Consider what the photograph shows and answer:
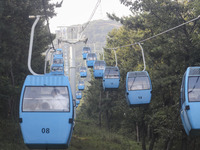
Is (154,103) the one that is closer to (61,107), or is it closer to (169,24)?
(169,24)

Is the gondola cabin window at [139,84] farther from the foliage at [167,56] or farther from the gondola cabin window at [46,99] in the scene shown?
the gondola cabin window at [46,99]

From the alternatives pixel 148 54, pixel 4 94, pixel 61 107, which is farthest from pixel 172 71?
pixel 61 107

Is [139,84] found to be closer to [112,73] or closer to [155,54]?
[112,73]

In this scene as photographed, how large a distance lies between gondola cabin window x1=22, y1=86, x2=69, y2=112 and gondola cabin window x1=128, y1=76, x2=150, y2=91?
7.00 meters

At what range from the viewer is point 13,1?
22.3m

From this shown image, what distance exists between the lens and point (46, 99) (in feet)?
33.9

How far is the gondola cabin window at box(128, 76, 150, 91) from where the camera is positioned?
665 inches

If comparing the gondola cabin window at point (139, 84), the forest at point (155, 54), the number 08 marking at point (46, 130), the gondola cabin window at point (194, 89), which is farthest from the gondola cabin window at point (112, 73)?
the number 08 marking at point (46, 130)

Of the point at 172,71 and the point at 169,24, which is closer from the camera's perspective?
the point at 169,24

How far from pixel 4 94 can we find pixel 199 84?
1412 centimetres

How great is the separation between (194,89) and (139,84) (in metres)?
6.66

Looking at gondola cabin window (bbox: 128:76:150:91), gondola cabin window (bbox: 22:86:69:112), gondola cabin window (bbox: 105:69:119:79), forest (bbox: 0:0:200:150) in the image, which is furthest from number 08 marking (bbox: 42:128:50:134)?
gondola cabin window (bbox: 105:69:119:79)

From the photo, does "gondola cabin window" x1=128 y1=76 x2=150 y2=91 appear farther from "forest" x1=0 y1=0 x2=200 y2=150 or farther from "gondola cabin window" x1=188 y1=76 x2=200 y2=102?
"gondola cabin window" x1=188 y1=76 x2=200 y2=102

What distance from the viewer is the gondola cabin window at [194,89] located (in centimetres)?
1008
